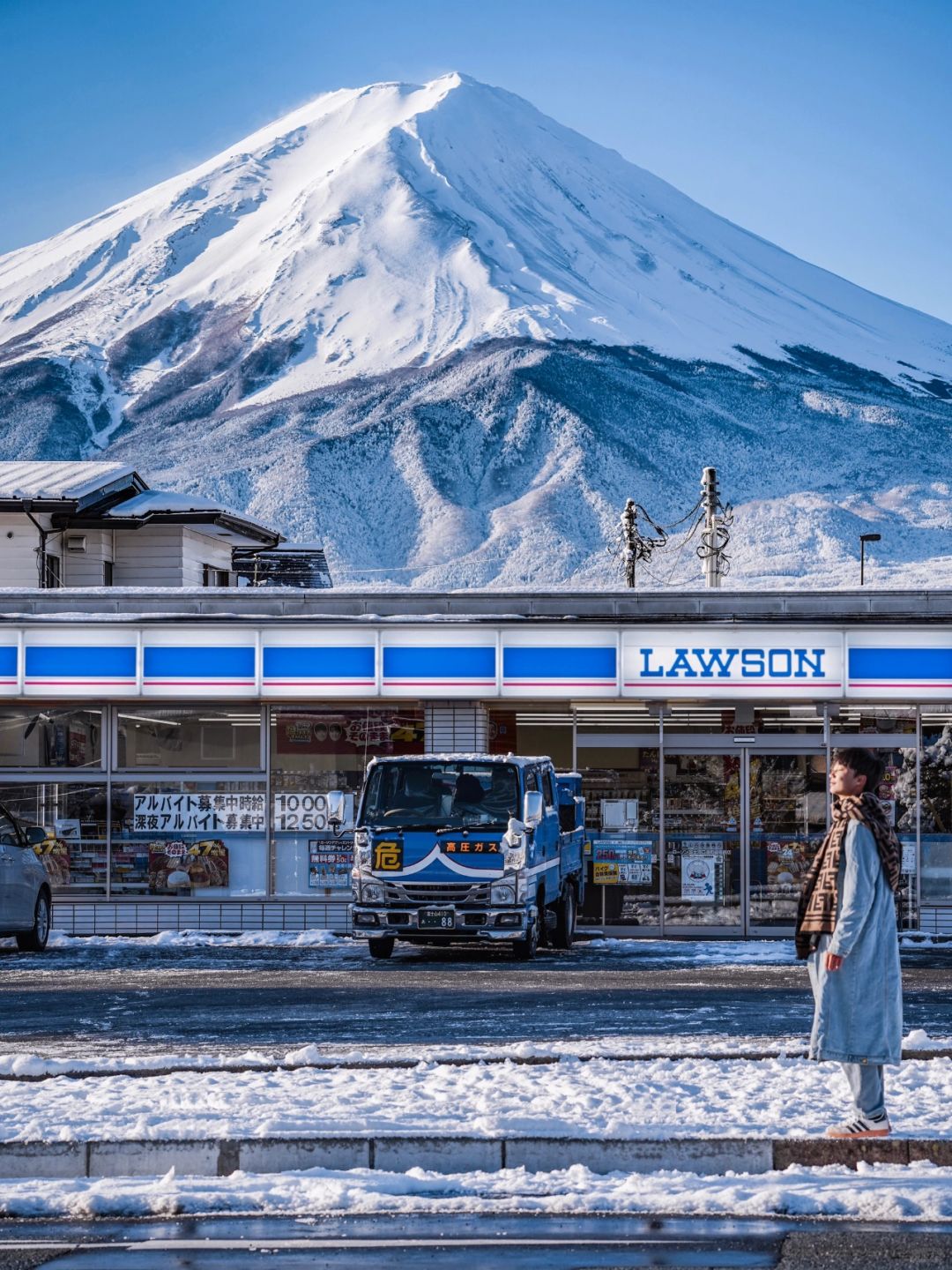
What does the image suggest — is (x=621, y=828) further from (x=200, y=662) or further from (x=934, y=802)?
(x=200, y=662)

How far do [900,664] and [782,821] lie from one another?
2566 millimetres

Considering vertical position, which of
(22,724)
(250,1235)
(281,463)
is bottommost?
(250,1235)

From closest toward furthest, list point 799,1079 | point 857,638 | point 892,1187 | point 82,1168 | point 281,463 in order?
point 892,1187 < point 82,1168 < point 799,1079 < point 857,638 < point 281,463

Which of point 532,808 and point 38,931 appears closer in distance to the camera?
point 532,808

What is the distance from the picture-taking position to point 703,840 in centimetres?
2364

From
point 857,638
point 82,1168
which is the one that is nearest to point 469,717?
point 857,638

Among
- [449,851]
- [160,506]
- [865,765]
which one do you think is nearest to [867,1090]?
[865,765]

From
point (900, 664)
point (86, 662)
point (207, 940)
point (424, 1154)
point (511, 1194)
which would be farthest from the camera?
point (86, 662)

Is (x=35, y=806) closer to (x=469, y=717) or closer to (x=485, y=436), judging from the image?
(x=469, y=717)

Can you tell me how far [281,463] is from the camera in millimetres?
176125

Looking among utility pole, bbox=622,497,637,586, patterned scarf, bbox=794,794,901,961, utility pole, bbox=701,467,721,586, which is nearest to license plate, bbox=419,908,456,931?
patterned scarf, bbox=794,794,901,961

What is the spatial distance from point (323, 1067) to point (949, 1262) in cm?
452

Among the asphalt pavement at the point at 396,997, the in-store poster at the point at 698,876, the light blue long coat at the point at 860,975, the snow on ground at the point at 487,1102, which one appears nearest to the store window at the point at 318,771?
the asphalt pavement at the point at 396,997

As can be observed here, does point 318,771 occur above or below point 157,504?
below
